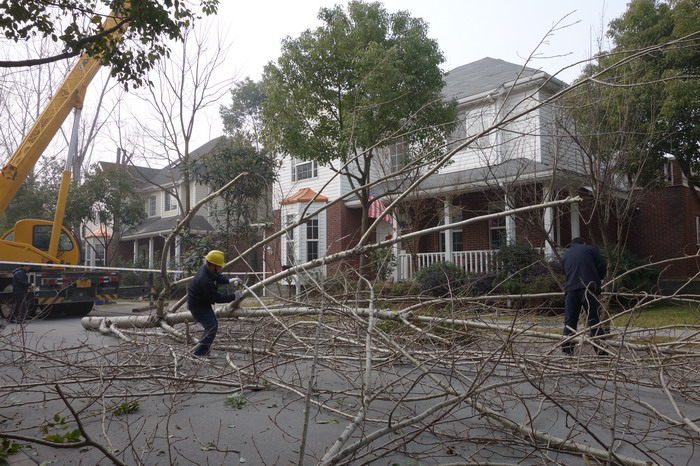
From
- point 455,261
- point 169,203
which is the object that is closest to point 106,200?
point 169,203

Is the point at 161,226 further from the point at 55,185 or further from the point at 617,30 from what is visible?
the point at 617,30

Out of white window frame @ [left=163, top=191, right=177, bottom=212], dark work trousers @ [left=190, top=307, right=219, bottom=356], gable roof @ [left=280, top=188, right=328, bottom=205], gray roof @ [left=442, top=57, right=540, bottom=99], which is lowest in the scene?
dark work trousers @ [left=190, top=307, right=219, bottom=356]

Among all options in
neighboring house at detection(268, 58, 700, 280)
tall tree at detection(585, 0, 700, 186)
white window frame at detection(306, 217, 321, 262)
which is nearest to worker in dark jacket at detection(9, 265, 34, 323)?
neighboring house at detection(268, 58, 700, 280)

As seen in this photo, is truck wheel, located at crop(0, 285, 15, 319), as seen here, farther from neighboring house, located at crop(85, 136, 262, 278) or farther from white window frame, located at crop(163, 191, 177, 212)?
white window frame, located at crop(163, 191, 177, 212)

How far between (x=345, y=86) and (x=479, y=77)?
831 centimetres

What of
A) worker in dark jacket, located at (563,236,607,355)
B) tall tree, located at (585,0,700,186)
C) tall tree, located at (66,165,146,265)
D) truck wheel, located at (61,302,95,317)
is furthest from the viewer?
tall tree, located at (66,165,146,265)

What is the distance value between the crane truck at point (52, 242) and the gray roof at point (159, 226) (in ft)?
39.1

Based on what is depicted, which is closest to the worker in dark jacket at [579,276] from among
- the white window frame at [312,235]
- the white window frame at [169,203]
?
the white window frame at [312,235]

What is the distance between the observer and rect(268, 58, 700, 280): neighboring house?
11.8 m

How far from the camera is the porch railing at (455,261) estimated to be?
15.7 m

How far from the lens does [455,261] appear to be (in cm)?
1675

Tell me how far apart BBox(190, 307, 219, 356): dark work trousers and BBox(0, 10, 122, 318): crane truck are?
6.68 metres

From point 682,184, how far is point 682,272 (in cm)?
286

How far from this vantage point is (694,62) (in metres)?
12.9
